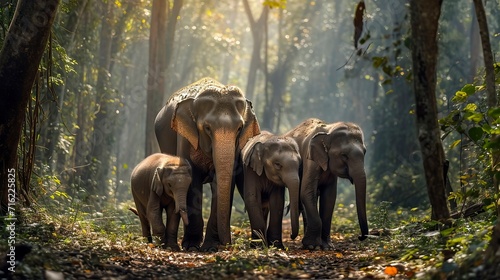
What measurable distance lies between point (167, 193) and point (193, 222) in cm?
79

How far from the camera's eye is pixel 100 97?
26031 millimetres

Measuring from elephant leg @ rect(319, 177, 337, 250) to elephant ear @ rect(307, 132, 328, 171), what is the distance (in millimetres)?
609

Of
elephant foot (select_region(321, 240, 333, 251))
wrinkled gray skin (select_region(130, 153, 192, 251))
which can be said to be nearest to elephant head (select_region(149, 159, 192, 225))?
wrinkled gray skin (select_region(130, 153, 192, 251))

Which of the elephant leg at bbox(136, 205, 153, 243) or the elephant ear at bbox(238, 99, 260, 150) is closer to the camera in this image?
the elephant ear at bbox(238, 99, 260, 150)

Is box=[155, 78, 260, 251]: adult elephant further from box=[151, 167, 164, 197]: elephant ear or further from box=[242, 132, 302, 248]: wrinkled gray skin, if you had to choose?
box=[151, 167, 164, 197]: elephant ear

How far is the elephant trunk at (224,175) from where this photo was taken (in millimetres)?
10750

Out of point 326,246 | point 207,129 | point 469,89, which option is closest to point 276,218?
point 326,246

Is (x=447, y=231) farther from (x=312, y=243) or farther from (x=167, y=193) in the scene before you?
(x=167, y=193)

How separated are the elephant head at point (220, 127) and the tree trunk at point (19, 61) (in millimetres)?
3017

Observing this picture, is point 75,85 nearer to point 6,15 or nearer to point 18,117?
point 6,15

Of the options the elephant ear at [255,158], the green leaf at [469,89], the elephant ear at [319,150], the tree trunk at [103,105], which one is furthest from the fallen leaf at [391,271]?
the tree trunk at [103,105]

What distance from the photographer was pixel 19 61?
8.68m

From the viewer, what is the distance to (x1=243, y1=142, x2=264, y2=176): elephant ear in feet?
39.1

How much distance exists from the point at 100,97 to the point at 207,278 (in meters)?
19.7
